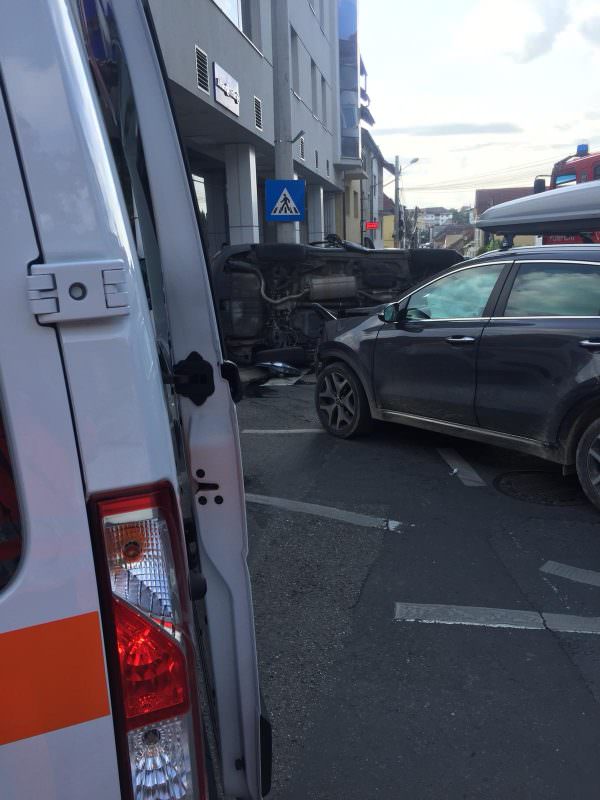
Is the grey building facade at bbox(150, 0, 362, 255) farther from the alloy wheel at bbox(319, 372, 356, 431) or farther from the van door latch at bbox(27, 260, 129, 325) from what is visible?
the van door latch at bbox(27, 260, 129, 325)

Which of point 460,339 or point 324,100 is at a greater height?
point 324,100

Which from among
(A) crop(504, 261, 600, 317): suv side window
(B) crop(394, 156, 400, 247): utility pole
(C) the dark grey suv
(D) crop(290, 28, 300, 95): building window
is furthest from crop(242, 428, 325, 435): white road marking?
(B) crop(394, 156, 400, 247): utility pole

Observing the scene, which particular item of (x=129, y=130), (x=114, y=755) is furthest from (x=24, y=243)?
(x=129, y=130)

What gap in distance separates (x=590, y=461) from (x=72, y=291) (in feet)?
14.6

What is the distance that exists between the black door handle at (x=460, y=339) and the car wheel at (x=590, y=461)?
120 cm

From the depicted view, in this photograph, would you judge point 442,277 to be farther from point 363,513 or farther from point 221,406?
point 221,406

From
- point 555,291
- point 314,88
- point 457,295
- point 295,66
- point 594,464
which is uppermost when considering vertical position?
point 295,66

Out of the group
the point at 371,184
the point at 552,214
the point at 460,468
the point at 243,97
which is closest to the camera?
the point at 460,468

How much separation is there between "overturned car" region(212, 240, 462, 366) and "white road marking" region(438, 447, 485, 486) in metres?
A: 3.71

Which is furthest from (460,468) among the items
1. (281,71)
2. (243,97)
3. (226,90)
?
(243,97)

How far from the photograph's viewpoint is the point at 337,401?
719 centimetres

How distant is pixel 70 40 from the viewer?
1.22 meters

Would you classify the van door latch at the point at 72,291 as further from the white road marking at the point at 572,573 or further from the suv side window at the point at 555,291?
the suv side window at the point at 555,291

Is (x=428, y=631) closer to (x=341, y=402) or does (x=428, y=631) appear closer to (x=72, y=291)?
(x=72, y=291)
